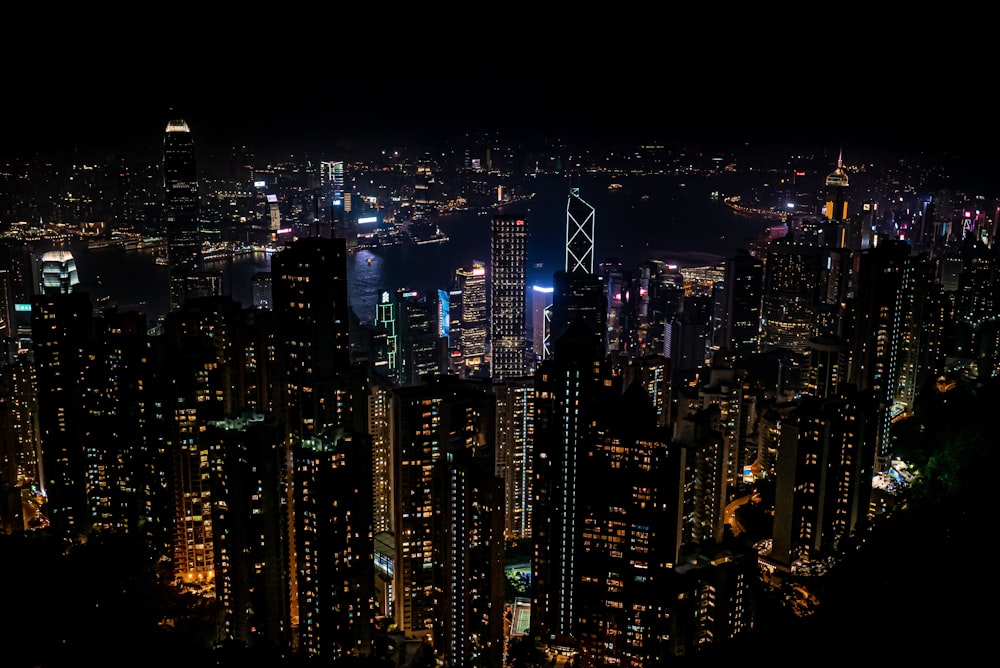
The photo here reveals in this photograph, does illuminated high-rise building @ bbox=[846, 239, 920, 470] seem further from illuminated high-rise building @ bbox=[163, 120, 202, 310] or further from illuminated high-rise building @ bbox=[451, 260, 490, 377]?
illuminated high-rise building @ bbox=[163, 120, 202, 310]

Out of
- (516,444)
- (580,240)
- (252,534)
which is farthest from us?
(580,240)

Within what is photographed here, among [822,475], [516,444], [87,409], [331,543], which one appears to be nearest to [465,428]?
[516,444]

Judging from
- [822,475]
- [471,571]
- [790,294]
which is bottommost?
[471,571]

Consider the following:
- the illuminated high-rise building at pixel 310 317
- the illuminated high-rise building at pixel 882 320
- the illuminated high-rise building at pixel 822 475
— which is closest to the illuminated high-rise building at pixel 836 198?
the illuminated high-rise building at pixel 882 320

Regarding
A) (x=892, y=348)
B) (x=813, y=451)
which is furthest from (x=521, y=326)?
(x=813, y=451)

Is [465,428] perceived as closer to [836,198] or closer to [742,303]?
[742,303]

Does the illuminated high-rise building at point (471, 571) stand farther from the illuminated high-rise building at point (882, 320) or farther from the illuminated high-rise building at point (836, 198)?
the illuminated high-rise building at point (836, 198)

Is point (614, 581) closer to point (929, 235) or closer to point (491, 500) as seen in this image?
point (491, 500)
